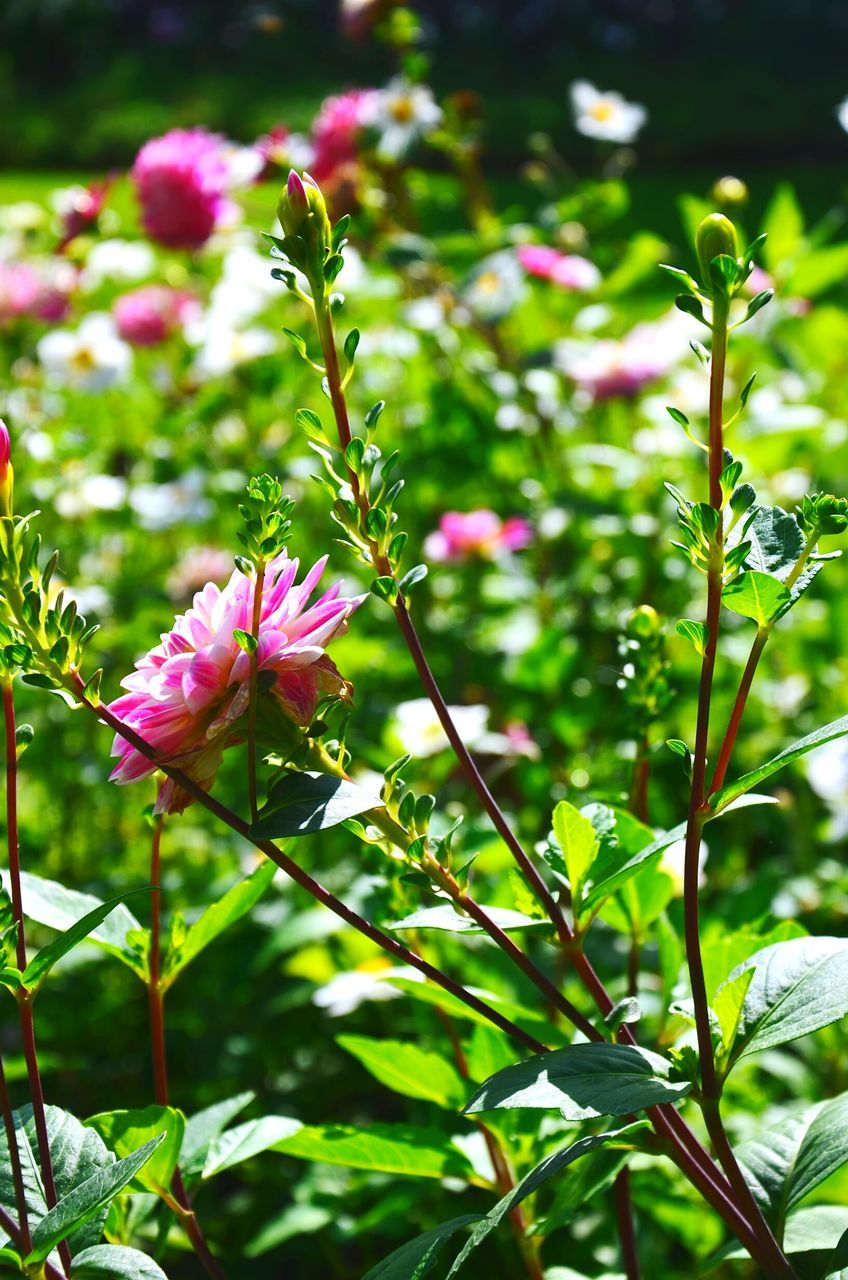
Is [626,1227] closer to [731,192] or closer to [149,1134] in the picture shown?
[149,1134]

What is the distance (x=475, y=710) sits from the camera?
1.10m

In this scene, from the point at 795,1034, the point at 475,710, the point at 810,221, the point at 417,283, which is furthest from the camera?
the point at 810,221

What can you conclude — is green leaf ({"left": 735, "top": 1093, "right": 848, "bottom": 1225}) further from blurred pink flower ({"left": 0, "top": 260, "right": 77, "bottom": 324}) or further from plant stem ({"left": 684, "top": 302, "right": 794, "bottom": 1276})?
blurred pink flower ({"left": 0, "top": 260, "right": 77, "bottom": 324})

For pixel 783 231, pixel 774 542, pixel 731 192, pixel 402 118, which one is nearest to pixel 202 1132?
pixel 774 542

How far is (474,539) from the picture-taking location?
4.64 feet

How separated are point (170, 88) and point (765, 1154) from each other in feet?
29.9

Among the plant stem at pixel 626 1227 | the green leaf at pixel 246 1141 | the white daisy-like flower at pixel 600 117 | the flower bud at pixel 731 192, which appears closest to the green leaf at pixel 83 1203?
the green leaf at pixel 246 1141

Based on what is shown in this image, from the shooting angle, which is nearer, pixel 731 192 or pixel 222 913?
pixel 222 913

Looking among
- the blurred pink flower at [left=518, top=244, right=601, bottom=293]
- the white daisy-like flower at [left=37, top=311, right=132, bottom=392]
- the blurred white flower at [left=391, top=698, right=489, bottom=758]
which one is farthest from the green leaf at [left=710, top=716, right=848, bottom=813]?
the white daisy-like flower at [left=37, top=311, right=132, bottom=392]

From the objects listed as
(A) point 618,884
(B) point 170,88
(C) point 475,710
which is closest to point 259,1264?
(C) point 475,710

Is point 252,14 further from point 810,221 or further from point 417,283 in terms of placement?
point 417,283

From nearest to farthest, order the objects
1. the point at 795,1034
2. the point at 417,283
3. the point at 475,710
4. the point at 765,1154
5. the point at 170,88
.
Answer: the point at 795,1034 < the point at 765,1154 < the point at 475,710 < the point at 417,283 < the point at 170,88

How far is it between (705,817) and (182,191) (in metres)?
1.20

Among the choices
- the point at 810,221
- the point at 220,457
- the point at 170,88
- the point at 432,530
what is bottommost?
the point at 432,530
